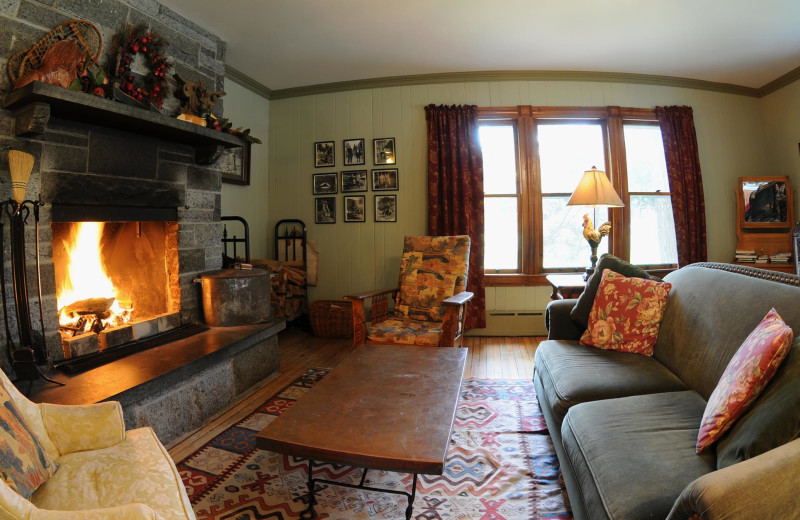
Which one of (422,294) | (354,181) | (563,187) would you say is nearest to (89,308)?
(422,294)

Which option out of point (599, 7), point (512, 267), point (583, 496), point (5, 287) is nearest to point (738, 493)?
point (583, 496)

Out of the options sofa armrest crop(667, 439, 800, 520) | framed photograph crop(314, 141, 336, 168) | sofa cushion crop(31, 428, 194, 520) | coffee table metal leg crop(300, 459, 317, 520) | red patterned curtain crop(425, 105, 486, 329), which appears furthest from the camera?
framed photograph crop(314, 141, 336, 168)

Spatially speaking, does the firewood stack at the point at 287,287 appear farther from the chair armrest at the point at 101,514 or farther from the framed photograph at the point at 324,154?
the chair armrest at the point at 101,514

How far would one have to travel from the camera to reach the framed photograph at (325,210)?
4.28 metres

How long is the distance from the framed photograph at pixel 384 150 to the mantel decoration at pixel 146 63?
1986 mm

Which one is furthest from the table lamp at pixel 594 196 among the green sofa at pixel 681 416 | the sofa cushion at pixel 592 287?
the green sofa at pixel 681 416

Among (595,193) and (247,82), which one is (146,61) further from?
(595,193)

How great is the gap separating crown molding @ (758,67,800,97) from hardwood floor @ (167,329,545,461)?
Result: 3342 millimetres

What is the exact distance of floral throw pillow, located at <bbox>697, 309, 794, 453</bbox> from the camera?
3.60ft

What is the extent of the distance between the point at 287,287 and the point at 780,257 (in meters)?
4.71

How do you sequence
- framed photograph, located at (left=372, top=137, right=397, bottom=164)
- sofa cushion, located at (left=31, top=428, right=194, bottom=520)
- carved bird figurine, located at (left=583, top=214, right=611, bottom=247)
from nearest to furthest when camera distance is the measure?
sofa cushion, located at (left=31, top=428, right=194, bottom=520), carved bird figurine, located at (left=583, top=214, right=611, bottom=247), framed photograph, located at (left=372, top=137, right=397, bottom=164)

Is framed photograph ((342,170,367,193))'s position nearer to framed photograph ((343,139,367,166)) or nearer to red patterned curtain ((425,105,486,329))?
framed photograph ((343,139,367,166))

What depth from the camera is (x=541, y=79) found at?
157 inches

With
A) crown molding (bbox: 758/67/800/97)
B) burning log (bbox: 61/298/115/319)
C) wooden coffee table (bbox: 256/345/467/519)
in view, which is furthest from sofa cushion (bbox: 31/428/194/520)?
crown molding (bbox: 758/67/800/97)
